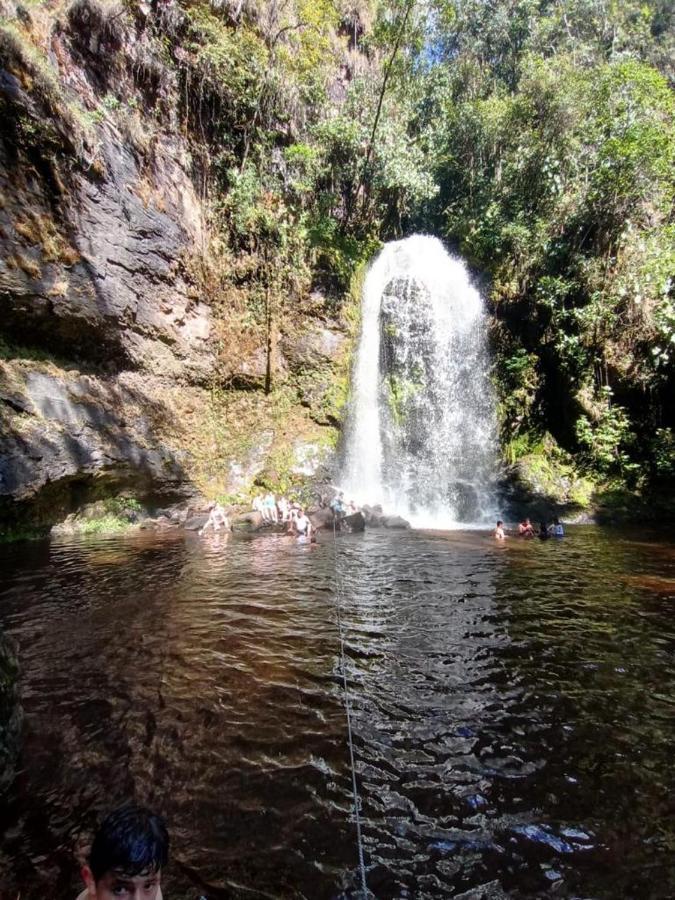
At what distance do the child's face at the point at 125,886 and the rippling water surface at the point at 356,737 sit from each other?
108 centimetres

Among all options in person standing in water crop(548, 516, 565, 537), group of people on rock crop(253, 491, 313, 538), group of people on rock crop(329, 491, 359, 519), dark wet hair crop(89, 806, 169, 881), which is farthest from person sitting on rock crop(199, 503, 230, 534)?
dark wet hair crop(89, 806, 169, 881)

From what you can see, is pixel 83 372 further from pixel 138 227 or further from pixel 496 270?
pixel 496 270

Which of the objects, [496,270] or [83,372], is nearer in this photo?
[83,372]

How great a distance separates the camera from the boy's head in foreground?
1.52 metres

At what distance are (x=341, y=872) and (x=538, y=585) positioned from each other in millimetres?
6380

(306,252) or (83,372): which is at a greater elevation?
(306,252)

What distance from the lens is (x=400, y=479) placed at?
18359 mm

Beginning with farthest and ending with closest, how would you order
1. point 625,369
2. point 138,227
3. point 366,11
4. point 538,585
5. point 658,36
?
point 658,36 → point 366,11 → point 625,369 → point 138,227 → point 538,585

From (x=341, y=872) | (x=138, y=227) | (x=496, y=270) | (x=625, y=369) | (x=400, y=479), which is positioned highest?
(x=496, y=270)

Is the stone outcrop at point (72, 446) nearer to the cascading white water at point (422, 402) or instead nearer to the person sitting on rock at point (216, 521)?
the person sitting on rock at point (216, 521)

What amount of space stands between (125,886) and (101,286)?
14.9 m

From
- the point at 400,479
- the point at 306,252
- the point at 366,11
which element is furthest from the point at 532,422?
the point at 366,11

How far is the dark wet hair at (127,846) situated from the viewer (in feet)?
4.98

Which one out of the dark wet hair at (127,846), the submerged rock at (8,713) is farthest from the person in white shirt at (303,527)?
the dark wet hair at (127,846)
